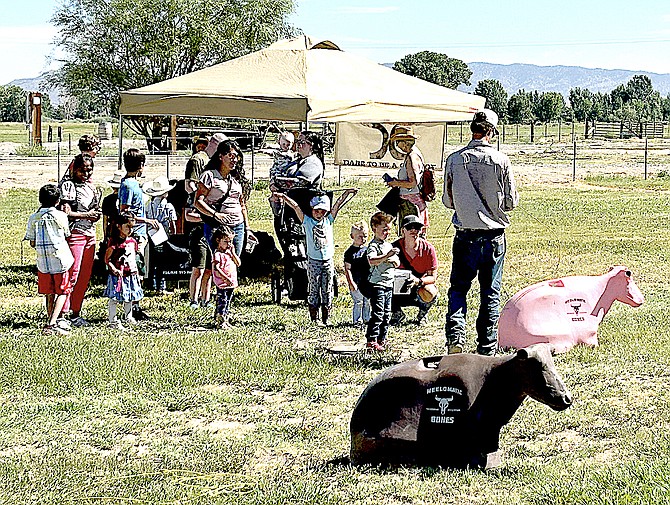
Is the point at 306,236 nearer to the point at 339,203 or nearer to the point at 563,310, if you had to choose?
the point at 339,203

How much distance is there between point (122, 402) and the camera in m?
7.32

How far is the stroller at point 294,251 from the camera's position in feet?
35.2

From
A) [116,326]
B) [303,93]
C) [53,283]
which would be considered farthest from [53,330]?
[303,93]

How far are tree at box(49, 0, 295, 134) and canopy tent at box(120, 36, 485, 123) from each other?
33.3 metres

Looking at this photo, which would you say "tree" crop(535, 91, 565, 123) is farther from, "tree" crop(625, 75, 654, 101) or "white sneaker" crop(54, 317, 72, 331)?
"white sneaker" crop(54, 317, 72, 331)

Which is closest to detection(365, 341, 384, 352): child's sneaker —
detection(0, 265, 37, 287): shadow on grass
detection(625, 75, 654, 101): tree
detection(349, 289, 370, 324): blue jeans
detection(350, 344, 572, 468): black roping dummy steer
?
detection(349, 289, 370, 324): blue jeans

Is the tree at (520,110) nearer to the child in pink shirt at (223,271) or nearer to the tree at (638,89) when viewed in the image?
the tree at (638,89)

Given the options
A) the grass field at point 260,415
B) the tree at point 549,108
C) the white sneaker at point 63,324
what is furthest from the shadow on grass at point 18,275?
the tree at point 549,108

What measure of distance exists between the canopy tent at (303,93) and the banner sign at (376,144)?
0.91 metres

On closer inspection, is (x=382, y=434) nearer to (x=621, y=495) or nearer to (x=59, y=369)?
(x=621, y=495)

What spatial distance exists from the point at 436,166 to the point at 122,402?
25.0 feet

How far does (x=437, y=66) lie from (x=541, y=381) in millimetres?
165928

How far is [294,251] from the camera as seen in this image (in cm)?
1108

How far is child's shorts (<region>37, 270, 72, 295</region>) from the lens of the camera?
30.0 feet
